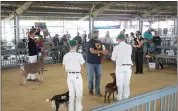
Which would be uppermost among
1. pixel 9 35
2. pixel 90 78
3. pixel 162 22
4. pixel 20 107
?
pixel 162 22

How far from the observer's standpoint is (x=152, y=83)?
816 centimetres

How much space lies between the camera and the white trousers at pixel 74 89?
4.52 m

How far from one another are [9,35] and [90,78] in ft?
47.1

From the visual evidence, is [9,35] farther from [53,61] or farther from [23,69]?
[23,69]

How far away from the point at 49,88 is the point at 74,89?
3.06 metres

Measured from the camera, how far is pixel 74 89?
460 centimetres

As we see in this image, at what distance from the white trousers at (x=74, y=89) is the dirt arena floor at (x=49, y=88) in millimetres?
737

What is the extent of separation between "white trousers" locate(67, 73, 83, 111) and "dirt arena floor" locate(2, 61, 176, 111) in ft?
2.42

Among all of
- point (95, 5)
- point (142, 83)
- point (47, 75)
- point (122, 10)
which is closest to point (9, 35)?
point (95, 5)

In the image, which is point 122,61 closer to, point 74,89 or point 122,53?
point 122,53

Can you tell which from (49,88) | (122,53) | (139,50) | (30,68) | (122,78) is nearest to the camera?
(122,53)

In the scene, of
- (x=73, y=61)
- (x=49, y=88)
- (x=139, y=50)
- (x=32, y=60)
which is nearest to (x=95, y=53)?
(x=73, y=61)

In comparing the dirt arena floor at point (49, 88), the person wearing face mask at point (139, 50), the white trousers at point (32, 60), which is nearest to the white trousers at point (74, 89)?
the dirt arena floor at point (49, 88)

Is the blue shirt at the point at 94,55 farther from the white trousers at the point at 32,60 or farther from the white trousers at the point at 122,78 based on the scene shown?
the white trousers at the point at 32,60
